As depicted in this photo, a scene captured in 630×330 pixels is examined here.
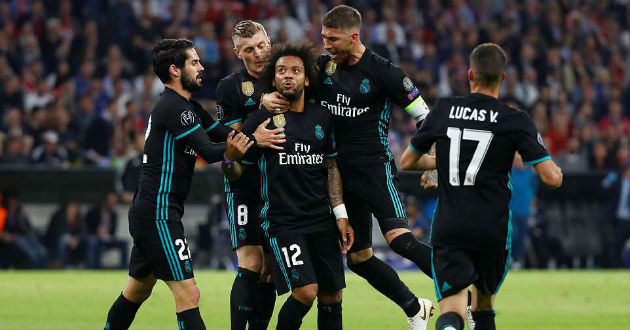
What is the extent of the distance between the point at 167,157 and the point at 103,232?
10163mm

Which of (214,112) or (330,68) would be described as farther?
(214,112)

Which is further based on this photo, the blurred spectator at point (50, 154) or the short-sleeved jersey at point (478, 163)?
the blurred spectator at point (50, 154)

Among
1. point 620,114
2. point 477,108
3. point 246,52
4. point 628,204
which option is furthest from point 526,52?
point 477,108

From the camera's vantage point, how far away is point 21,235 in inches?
700

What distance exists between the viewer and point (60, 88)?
20203mm

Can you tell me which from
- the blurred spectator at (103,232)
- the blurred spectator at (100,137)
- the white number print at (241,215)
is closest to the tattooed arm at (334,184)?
the white number print at (241,215)

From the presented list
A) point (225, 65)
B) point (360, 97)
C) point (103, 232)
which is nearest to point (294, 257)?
point (360, 97)

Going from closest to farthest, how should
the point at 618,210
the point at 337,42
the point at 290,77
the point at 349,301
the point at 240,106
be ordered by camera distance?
the point at 290,77, the point at 337,42, the point at 240,106, the point at 349,301, the point at 618,210

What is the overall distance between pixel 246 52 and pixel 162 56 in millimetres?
1014

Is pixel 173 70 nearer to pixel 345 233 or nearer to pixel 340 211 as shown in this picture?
pixel 340 211

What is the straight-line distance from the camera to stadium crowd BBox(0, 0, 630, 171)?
19.2 metres

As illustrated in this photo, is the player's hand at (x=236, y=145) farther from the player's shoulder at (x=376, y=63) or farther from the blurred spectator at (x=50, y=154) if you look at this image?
the blurred spectator at (x=50, y=154)

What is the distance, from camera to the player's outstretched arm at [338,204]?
8.37 m

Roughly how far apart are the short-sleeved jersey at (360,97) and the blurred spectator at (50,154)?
34.7 feet
